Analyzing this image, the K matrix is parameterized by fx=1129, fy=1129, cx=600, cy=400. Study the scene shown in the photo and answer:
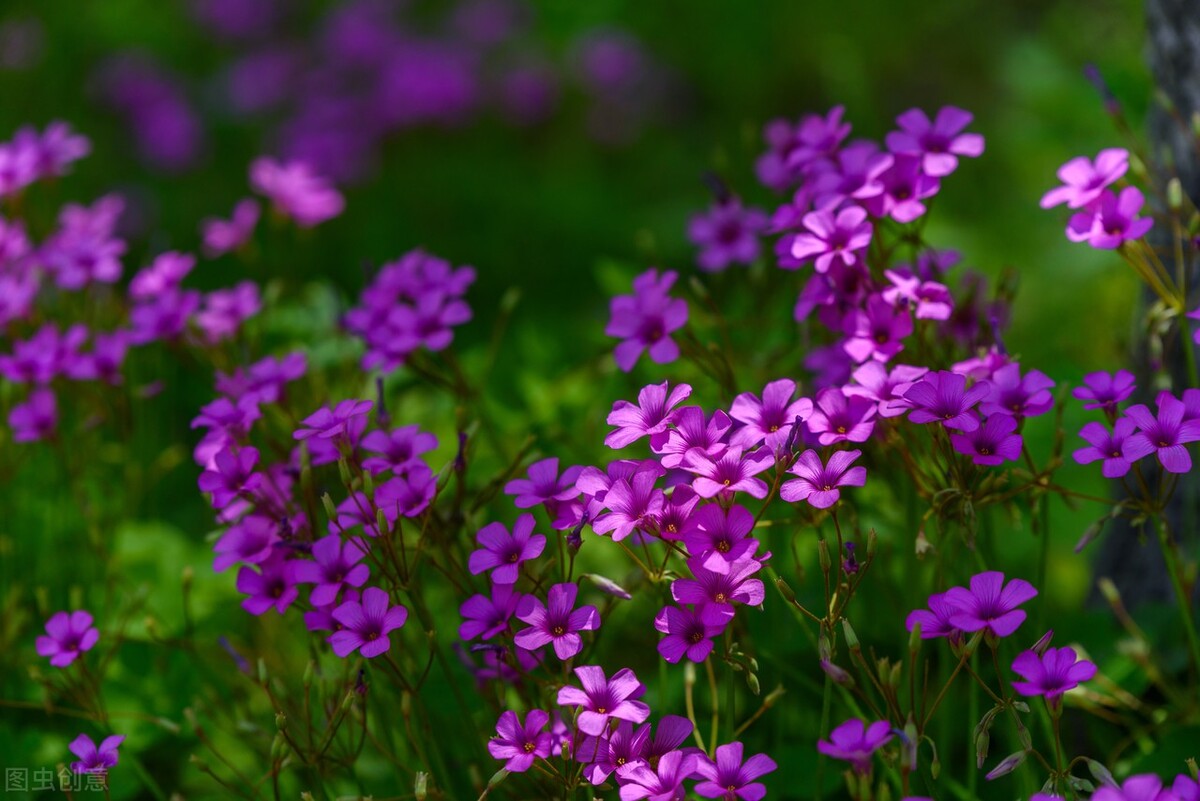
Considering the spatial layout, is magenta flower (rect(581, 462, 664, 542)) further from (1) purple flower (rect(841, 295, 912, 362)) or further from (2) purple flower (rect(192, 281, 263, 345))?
(2) purple flower (rect(192, 281, 263, 345))

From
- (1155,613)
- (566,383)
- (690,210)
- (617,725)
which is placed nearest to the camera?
(617,725)

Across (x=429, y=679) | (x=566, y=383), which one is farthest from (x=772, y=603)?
(x=566, y=383)

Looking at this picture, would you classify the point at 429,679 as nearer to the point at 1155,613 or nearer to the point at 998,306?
the point at 998,306

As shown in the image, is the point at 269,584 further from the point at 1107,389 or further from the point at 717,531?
the point at 1107,389

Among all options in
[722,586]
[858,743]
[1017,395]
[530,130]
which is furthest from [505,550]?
[530,130]

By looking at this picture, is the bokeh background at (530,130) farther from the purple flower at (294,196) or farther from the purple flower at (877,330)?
the purple flower at (877,330)

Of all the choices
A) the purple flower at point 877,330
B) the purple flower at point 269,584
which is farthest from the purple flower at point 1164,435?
the purple flower at point 269,584
